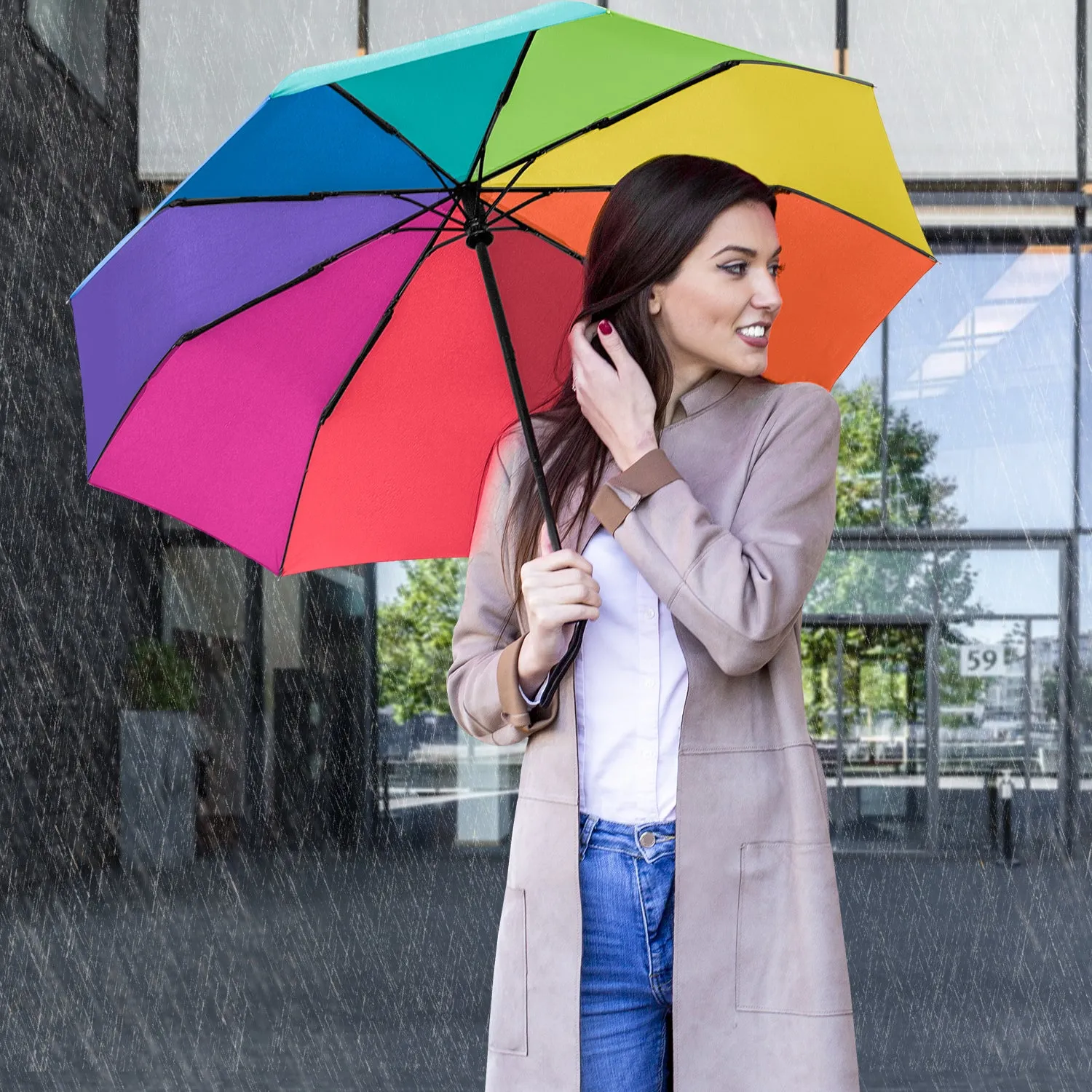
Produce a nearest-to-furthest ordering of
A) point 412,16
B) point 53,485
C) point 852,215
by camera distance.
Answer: point 852,215
point 412,16
point 53,485

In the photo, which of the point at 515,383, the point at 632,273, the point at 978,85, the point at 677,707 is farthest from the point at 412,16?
the point at 677,707

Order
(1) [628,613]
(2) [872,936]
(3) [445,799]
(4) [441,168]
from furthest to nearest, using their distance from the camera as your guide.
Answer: (3) [445,799] < (2) [872,936] < (4) [441,168] < (1) [628,613]

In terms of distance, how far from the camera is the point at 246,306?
227 centimetres

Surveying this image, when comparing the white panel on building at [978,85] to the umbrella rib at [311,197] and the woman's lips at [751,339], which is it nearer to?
the umbrella rib at [311,197]

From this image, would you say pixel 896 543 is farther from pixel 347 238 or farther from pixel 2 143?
pixel 347 238

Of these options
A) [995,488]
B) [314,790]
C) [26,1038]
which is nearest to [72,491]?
[314,790]

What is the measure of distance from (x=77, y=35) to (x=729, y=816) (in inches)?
501

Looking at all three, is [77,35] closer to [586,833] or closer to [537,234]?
[537,234]

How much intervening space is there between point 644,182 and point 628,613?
0.54 m

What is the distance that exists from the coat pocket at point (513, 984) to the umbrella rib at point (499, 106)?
1119mm

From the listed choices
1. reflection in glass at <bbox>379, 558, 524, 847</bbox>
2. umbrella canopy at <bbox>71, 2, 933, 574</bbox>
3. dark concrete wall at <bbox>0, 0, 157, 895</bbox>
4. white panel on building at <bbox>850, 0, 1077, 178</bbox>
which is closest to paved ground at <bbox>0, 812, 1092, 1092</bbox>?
reflection in glass at <bbox>379, 558, 524, 847</bbox>

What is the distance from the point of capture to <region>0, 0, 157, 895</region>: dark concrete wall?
11.9 m

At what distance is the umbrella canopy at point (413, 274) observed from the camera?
82.9 inches

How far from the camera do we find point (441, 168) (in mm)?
2236
